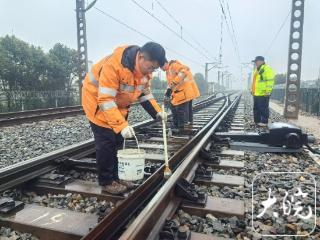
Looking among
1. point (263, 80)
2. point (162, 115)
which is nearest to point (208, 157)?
point (162, 115)

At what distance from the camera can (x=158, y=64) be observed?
127 inches

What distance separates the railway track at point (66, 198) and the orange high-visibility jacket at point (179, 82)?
113 inches

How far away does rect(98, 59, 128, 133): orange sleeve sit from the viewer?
3.21 metres

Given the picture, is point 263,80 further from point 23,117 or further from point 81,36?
point 81,36

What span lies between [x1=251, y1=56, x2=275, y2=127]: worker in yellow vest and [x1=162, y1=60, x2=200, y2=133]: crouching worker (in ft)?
8.47

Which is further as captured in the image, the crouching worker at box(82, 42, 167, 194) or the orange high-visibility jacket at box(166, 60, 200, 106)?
the orange high-visibility jacket at box(166, 60, 200, 106)

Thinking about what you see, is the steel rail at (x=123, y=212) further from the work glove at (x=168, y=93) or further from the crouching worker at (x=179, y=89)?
the work glove at (x=168, y=93)

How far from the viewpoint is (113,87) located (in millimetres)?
3279

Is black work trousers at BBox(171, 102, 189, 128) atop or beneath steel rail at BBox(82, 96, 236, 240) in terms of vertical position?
atop

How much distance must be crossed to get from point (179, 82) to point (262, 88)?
3.25m

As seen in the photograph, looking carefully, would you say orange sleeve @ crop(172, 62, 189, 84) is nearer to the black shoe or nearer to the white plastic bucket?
the black shoe

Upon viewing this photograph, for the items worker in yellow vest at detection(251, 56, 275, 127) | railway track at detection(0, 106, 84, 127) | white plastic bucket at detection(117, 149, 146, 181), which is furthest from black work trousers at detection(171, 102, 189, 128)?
white plastic bucket at detection(117, 149, 146, 181)

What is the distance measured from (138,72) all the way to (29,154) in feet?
10.8

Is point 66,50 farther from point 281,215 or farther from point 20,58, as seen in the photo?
point 281,215
